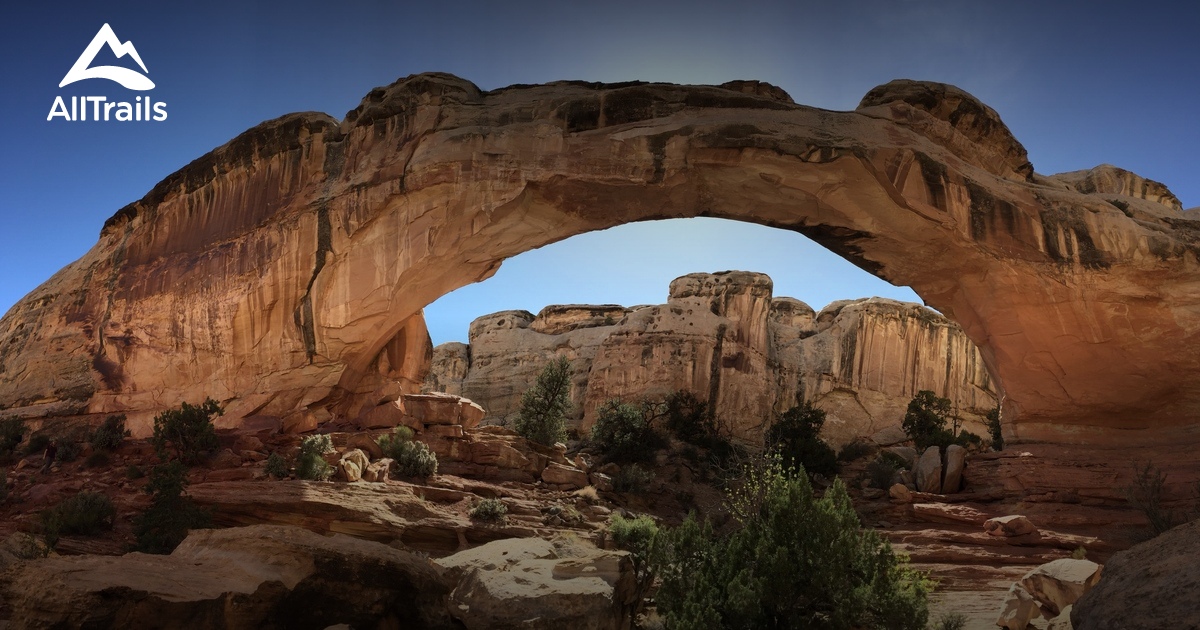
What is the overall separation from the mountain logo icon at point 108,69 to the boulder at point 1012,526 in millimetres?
22971

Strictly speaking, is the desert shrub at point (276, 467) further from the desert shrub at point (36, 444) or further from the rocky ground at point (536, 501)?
the desert shrub at point (36, 444)

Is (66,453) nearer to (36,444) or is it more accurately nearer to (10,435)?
(36,444)

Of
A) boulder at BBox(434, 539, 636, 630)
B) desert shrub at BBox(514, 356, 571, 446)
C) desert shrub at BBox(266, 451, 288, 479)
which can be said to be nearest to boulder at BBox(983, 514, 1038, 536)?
boulder at BBox(434, 539, 636, 630)

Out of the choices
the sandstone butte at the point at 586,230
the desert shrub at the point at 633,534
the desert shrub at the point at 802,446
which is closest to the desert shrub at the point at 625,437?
the desert shrub at the point at 802,446

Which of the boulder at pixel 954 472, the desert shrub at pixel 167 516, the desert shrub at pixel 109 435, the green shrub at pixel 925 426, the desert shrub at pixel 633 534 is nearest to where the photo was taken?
the desert shrub at pixel 167 516

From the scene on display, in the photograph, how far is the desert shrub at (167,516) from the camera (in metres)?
14.8

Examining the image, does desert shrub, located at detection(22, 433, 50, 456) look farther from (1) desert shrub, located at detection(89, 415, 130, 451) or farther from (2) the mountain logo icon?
(2) the mountain logo icon

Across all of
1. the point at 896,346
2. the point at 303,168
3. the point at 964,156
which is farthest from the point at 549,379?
the point at 896,346

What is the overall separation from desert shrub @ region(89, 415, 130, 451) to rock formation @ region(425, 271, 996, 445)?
76.7ft

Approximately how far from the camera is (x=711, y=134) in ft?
65.4

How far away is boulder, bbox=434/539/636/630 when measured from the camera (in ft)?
40.1

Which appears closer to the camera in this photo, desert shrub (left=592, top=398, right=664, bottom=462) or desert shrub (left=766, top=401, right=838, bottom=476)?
desert shrub (left=766, top=401, right=838, bottom=476)

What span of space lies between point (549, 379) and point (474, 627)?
1743 cm

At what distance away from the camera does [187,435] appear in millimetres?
19125
